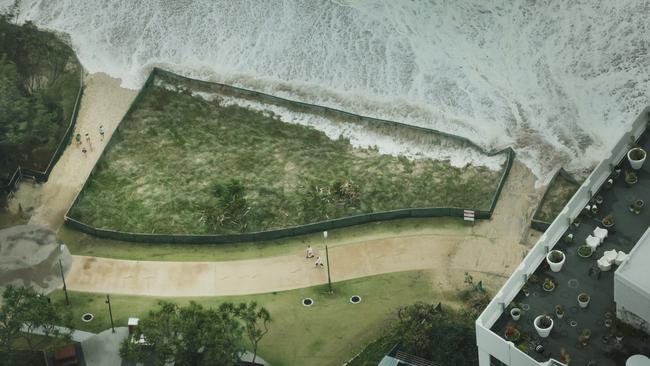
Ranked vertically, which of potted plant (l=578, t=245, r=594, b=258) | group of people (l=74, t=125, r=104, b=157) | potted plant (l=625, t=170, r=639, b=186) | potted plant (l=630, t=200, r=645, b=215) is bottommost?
group of people (l=74, t=125, r=104, b=157)

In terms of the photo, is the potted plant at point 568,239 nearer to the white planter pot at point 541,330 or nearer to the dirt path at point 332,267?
the white planter pot at point 541,330

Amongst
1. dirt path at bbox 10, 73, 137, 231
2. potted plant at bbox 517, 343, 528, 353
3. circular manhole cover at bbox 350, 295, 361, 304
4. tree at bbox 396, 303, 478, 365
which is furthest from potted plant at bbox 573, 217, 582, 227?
dirt path at bbox 10, 73, 137, 231

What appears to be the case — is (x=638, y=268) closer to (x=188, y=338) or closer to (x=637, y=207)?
(x=637, y=207)

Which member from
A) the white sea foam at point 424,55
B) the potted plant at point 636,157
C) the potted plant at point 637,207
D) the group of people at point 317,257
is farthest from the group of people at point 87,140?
the potted plant at point 637,207

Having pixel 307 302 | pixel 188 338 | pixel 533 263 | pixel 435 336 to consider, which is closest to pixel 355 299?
pixel 307 302

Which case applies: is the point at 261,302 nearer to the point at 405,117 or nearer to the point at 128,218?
the point at 128,218

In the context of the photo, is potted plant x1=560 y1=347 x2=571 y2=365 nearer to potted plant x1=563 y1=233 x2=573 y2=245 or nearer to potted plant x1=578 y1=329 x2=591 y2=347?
potted plant x1=578 y1=329 x2=591 y2=347
